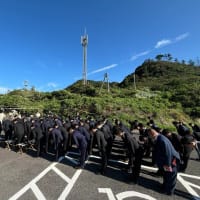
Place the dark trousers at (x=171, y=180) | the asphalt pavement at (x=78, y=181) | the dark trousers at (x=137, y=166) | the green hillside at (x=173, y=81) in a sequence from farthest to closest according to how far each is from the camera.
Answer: the green hillside at (x=173, y=81) < the dark trousers at (x=137, y=166) < the dark trousers at (x=171, y=180) < the asphalt pavement at (x=78, y=181)

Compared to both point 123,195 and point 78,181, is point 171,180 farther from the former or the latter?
point 78,181

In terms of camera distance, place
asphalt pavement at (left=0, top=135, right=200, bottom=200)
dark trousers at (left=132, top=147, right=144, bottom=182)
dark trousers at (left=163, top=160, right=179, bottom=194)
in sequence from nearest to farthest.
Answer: asphalt pavement at (left=0, top=135, right=200, bottom=200), dark trousers at (left=163, top=160, right=179, bottom=194), dark trousers at (left=132, top=147, right=144, bottom=182)

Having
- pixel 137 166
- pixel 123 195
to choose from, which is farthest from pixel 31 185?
pixel 137 166

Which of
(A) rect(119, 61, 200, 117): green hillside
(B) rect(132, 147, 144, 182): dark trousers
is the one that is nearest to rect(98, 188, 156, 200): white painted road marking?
(B) rect(132, 147, 144, 182): dark trousers

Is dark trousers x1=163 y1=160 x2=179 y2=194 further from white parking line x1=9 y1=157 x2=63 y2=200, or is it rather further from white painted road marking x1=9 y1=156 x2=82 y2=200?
white parking line x1=9 y1=157 x2=63 y2=200

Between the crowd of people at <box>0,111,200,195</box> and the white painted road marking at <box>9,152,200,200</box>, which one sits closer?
the white painted road marking at <box>9,152,200,200</box>

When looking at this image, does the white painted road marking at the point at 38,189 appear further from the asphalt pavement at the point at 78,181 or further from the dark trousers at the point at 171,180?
the dark trousers at the point at 171,180

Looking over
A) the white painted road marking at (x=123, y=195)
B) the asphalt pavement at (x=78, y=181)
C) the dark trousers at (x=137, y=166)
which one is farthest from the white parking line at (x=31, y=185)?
the dark trousers at (x=137, y=166)

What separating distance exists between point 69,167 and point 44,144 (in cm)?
282

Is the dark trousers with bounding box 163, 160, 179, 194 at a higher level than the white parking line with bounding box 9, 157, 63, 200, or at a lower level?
higher

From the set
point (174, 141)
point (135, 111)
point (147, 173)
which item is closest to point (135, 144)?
point (147, 173)

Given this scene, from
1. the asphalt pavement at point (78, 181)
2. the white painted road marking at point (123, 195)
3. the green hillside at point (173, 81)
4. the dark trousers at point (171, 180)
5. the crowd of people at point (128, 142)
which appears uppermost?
the green hillside at point (173, 81)

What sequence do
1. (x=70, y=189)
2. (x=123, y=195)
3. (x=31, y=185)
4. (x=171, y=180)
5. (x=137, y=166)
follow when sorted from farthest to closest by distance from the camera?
(x=137, y=166), (x=31, y=185), (x=70, y=189), (x=171, y=180), (x=123, y=195)

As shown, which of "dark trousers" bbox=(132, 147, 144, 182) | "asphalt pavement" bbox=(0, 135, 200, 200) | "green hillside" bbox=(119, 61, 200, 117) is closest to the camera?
"asphalt pavement" bbox=(0, 135, 200, 200)
